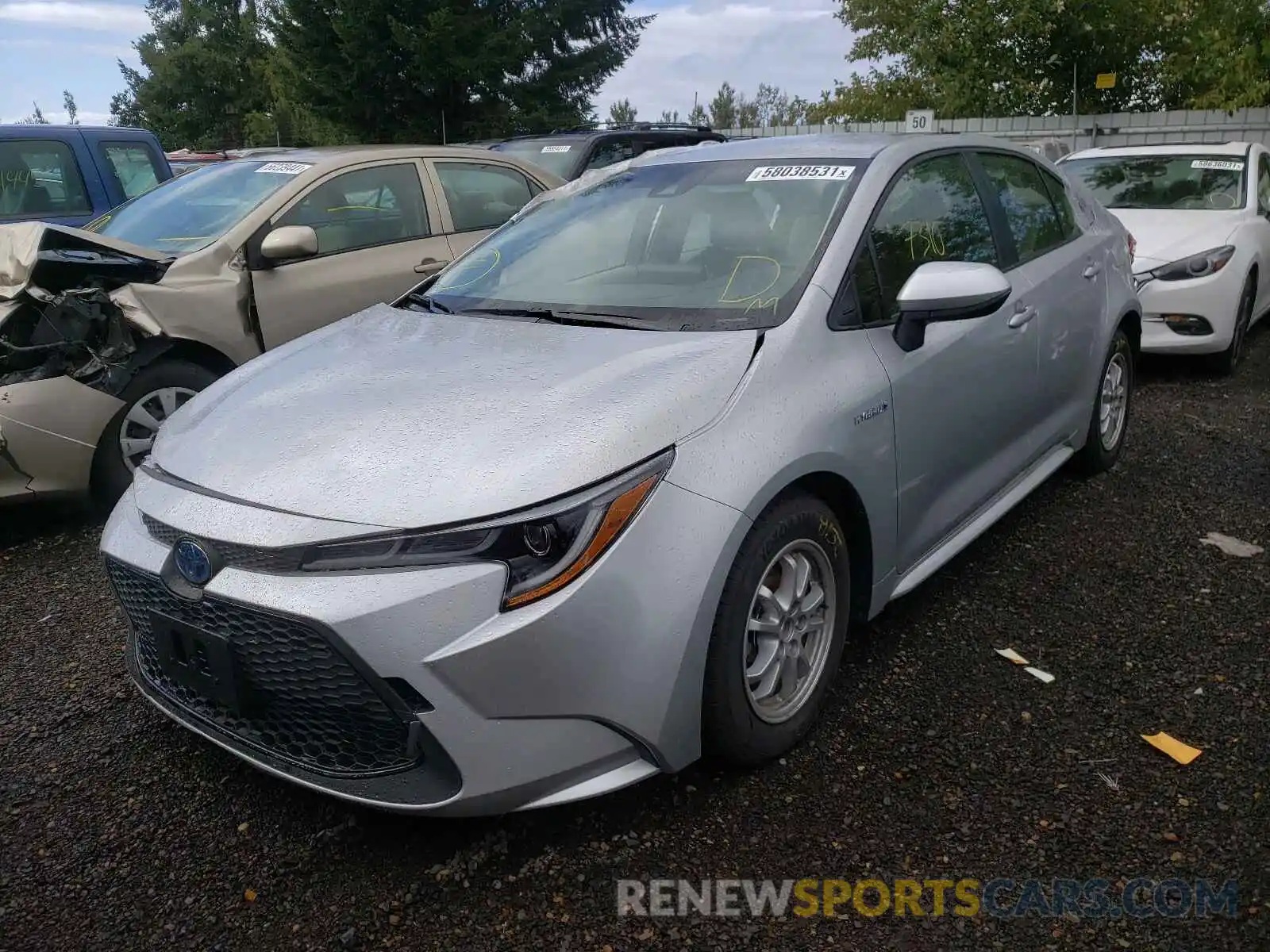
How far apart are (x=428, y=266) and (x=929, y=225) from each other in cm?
314

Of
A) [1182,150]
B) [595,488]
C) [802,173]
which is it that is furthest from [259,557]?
[1182,150]

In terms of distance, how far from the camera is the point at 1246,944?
2059mm

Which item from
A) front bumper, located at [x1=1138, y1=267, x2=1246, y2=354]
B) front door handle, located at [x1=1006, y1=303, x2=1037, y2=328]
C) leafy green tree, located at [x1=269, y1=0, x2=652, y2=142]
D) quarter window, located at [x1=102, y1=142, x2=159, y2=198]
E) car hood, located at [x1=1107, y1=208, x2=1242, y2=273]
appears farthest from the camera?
leafy green tree, located at [x1=269, y1=0, x2=652, y2=142]

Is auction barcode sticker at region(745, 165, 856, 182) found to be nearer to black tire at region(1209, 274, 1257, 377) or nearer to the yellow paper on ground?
the yellow paper on ground

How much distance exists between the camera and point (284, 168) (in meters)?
5.51

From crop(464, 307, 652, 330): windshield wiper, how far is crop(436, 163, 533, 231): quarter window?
2.89 m

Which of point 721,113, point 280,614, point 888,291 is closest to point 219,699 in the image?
point 280,614

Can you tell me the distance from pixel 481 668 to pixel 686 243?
170 cm

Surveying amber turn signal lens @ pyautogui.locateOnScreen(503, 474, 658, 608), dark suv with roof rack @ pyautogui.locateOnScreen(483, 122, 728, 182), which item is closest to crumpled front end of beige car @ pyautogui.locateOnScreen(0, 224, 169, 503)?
amber turn signal lens @ pyautogui.locateOnScreen(503, 474, 658, 608)

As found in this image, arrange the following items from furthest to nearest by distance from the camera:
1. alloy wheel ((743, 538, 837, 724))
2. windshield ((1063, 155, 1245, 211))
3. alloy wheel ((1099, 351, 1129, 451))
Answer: windshield ((1063, 155, 1245, 211)) < alloy wheel ((1099, 351, 1129, 451)) < alloy wheel ((743, 538, 837, 724))

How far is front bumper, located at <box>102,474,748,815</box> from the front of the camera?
2025 mm

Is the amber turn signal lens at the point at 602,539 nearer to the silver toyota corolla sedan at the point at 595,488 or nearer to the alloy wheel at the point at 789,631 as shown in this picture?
the silver toyota corolla sedan at the point at 595,488

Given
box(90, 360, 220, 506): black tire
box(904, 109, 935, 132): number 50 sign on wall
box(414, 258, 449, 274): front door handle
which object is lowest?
box(90, 360, 220, 506): black tire

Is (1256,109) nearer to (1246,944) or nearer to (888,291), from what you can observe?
(888,291)
